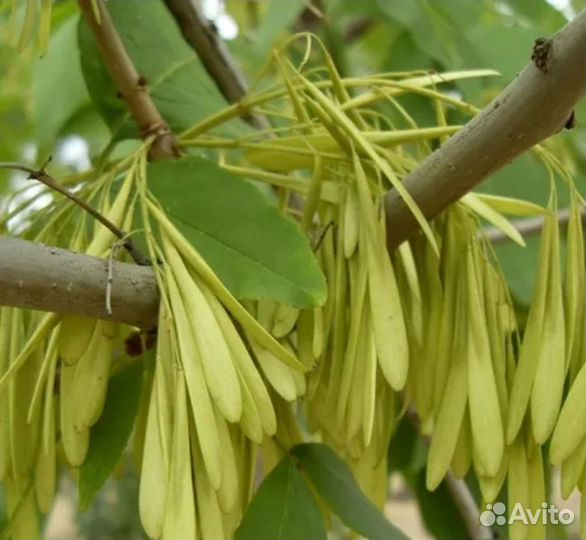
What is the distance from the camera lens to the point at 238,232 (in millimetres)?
393

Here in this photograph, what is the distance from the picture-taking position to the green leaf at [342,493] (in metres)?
0.39

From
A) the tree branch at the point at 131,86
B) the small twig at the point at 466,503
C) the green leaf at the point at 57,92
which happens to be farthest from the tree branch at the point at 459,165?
the green leaf at the point at 57,92

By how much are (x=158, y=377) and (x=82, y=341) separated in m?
0.04

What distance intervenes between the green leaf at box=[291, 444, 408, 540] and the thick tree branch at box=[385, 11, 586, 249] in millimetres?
91

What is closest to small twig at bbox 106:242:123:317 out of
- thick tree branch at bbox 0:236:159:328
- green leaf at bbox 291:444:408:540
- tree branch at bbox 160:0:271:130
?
thick tree branch at bbox 0:236:159:328

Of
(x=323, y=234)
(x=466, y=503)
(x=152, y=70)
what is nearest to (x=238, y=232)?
(x=323, y=234)

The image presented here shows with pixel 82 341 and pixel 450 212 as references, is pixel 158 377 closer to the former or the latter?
pixel 82 341

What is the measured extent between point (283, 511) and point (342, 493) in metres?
0.03

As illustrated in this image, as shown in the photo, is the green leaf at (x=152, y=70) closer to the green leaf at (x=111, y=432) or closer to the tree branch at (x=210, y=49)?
the tree branch at (x=210, y=49)

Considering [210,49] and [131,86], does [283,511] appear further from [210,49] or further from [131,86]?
[210,49]

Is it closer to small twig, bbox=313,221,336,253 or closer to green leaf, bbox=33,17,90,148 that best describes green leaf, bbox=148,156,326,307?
small twig, bbox=313,221,336,253

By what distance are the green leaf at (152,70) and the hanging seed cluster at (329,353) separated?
91mm

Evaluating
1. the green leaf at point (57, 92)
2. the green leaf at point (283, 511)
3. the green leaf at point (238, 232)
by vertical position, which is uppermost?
the green leaf at point (57, 92)

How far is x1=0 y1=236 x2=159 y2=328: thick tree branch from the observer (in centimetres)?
34
